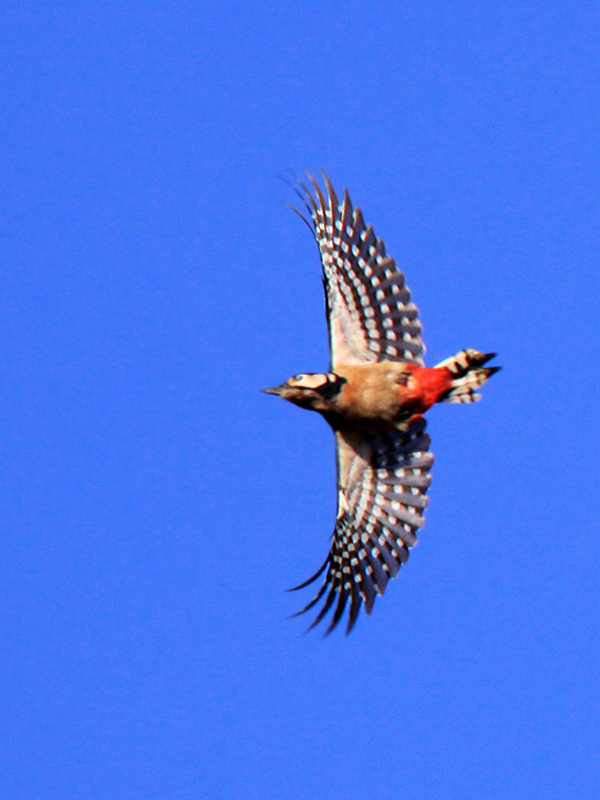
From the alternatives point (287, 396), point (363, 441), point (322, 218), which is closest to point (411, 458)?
point (363, 441)

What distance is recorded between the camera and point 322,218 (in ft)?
44.8

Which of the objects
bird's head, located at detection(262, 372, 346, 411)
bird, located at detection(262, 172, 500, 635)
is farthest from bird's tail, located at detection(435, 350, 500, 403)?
bird's head, located at detection(262, 372, 346, 411)

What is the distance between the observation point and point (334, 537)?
13.9 metres

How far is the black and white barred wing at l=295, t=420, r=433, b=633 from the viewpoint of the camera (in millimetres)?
13711

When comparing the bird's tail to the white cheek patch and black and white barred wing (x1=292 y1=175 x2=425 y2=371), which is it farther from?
the white cheek patch

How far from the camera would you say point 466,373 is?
1348 cm

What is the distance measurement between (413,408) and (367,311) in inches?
40.6

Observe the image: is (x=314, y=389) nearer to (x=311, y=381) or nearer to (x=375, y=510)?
(x=311, y=381)

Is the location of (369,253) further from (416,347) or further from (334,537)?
(334,537)

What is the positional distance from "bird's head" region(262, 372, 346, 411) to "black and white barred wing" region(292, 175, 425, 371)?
35cm

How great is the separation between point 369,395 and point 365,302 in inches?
36.6

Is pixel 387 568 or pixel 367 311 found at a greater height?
pixel 367 311

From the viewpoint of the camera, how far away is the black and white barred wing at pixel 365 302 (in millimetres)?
13391

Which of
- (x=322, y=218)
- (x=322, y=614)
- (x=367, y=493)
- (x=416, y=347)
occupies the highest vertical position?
(x=322, y=218)
